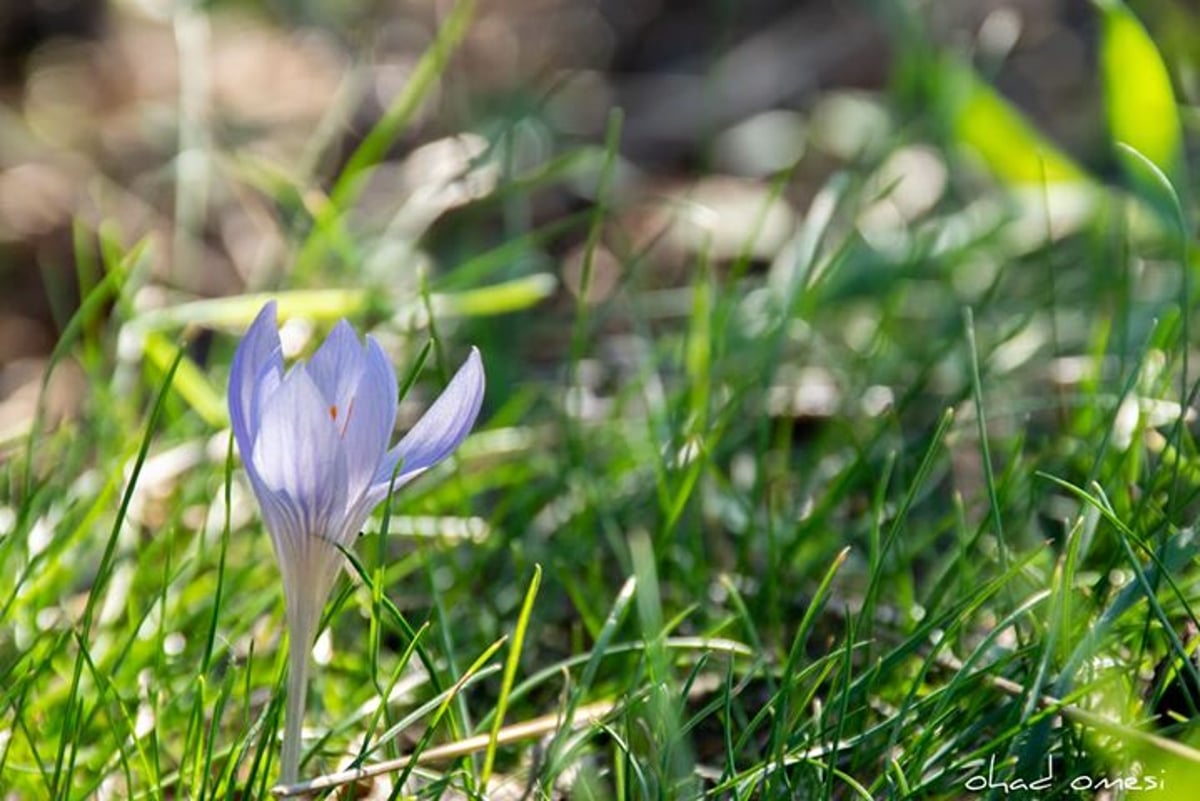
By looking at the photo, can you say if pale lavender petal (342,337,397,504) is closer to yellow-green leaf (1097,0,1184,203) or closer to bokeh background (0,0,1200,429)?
yellow-green leaf (1097,0,1184,203)

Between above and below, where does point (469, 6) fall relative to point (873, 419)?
above

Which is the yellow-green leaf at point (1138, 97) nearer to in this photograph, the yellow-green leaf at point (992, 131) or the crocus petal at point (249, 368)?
the yellow-green leaf at point (992, 131)

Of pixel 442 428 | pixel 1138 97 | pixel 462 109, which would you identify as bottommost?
pixel 462 109

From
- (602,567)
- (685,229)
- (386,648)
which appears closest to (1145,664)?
(602,567)

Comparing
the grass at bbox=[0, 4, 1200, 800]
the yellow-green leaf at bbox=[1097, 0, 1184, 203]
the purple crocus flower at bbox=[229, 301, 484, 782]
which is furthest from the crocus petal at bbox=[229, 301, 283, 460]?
the yellow-green leaf at bbox=[1097, 0, 1184, 203]

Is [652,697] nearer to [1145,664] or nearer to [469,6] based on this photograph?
[1145,664]

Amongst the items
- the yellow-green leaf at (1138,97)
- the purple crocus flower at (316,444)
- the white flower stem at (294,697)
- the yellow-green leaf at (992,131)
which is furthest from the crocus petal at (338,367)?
the yellow-green leaf at (992,131)

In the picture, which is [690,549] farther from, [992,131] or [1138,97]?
[992,131]

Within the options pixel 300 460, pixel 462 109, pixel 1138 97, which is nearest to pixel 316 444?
pixel 300 460
